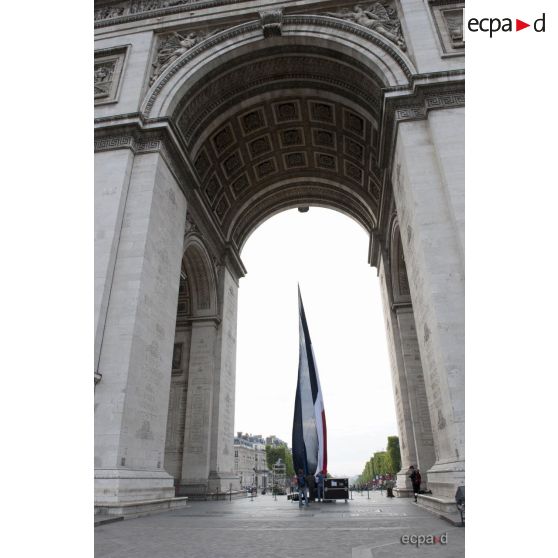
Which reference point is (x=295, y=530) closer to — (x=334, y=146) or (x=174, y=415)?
(x=174, y=415)

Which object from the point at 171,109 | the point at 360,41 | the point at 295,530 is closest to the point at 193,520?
the point at 295,530

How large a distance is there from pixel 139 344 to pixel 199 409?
7846 millimetres

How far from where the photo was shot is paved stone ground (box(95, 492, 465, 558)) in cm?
520

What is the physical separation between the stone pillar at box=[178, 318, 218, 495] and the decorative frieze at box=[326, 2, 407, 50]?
13.7 metres

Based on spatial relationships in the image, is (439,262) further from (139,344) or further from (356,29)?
(356,29)

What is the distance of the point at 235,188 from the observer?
22531 millimetres

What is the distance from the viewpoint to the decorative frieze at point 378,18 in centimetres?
1594

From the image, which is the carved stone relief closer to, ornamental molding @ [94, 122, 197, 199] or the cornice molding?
the cornice molding

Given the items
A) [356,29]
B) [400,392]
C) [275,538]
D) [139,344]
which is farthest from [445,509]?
[356,29]

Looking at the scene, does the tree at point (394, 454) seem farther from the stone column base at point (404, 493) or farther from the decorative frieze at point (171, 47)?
the decorative frieze at point (171, 47)

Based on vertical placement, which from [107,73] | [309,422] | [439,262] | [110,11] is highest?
[110,11]

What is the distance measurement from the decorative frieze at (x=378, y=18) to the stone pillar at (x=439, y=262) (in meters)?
4.46
